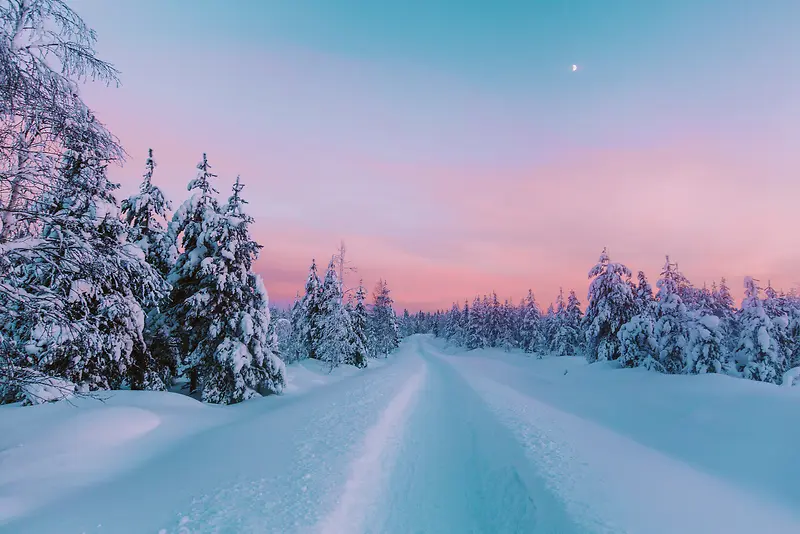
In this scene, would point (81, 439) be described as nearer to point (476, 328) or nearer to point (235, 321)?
point (235, 321)

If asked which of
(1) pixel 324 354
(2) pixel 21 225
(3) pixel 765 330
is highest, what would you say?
(2) pixel 21 225

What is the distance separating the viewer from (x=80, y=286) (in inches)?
462

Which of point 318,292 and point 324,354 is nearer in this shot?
point 324,354

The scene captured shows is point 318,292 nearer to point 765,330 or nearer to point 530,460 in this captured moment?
point 530,460

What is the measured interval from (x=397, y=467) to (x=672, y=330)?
903 inches

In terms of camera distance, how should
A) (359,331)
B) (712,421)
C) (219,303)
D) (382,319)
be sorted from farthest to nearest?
(382,319), (359,331), (219,303), (712,421)

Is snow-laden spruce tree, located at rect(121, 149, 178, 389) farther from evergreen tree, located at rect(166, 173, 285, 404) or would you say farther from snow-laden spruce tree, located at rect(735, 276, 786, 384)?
snow-laden spruce tree, located at rect(735, 276, 786, 384)

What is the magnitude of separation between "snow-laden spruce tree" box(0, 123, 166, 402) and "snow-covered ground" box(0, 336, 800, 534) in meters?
1.74

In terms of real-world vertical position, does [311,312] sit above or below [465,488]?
above

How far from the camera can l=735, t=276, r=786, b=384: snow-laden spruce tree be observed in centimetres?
2261

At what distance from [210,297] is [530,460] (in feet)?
47.1

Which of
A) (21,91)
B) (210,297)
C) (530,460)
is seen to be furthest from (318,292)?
(21,91)

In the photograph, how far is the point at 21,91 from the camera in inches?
184

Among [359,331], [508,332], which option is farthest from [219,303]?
[508,332]
